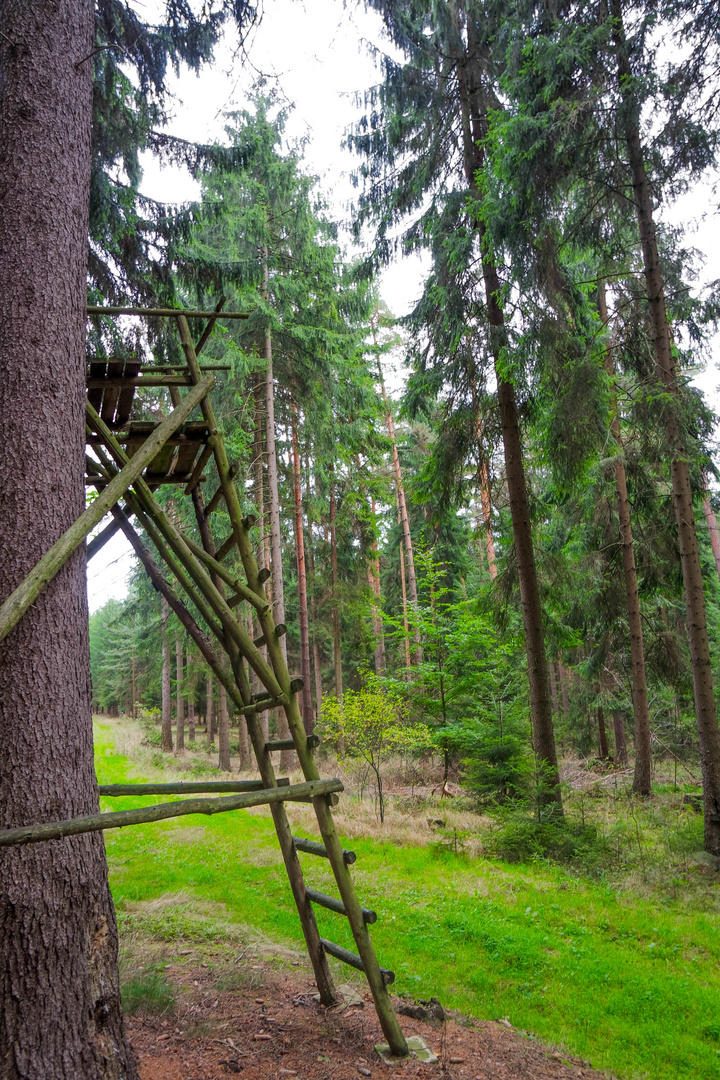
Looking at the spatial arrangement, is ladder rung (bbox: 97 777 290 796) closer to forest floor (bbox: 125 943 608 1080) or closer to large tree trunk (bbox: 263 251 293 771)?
forest floor (bbox: 125 943 608 1080)

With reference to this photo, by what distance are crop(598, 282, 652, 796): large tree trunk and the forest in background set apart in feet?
0.14

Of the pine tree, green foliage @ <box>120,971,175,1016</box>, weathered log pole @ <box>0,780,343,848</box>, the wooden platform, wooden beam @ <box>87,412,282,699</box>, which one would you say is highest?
the pine tree

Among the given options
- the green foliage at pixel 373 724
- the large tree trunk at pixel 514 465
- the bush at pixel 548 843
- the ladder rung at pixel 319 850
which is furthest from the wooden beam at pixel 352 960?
the green foliage at pixel 373 724

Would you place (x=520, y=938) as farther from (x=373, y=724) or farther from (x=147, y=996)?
(x=373, y=724)

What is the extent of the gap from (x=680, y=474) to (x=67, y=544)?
303 inches

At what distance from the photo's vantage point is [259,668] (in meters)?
3.88

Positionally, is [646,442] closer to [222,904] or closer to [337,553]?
[222,904]

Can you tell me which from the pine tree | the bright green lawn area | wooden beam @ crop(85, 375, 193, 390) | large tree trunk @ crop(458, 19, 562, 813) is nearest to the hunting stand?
wooden beam @ crop(85, 375, 193, 390)

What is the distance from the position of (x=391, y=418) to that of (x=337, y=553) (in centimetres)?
611

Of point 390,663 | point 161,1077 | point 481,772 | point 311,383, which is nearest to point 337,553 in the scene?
point 311,383

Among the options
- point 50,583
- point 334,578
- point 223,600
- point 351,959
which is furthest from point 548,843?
point 334,578

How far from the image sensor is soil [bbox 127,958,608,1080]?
332cm

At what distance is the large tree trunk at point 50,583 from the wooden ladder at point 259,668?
0.71 meters

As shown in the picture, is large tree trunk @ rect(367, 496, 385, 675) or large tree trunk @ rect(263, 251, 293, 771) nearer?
large tree trunk @ rect(263, 251, 293, 771)
